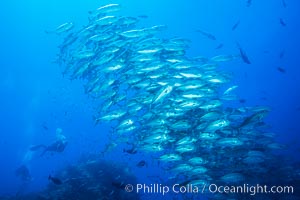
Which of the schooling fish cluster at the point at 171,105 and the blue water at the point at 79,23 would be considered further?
the blue water at the point at 79,23

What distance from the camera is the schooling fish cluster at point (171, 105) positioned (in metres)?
8.73

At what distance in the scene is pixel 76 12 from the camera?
290 ft

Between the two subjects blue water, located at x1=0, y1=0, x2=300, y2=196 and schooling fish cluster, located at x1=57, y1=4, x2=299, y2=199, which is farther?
blue water, located at x1=0, y1=0, x2=300, y2=196

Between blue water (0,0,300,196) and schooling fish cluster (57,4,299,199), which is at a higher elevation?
blue water (0,0,300,196)

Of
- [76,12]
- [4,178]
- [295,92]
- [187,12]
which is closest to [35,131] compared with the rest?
[4,178]

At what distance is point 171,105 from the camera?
909 cm

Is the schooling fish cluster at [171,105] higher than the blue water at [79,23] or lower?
lower

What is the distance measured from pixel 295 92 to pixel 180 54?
58.5 metres

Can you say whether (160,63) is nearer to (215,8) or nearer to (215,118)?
(215,118)

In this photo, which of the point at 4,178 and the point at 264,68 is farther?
the point at 264,68

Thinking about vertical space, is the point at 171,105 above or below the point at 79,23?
below

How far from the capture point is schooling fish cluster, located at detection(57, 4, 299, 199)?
344 inches

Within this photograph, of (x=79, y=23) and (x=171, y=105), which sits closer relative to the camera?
(x=171, y=105)

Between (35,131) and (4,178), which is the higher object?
(35,131)
